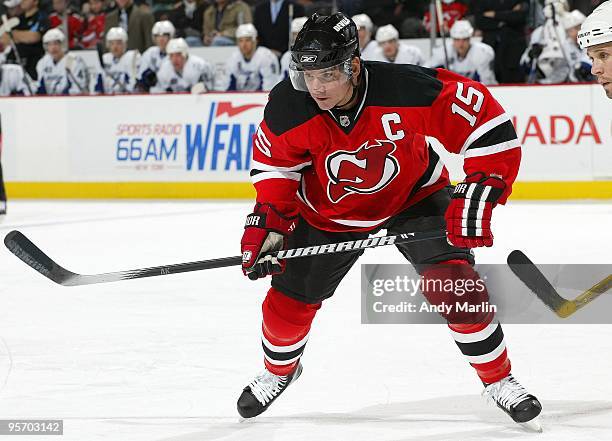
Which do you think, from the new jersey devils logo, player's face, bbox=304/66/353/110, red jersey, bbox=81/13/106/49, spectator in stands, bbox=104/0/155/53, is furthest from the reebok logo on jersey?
red jersey, bbox=81/13/106/49

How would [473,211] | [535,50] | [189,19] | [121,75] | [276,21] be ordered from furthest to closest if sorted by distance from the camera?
[189,19] → [121,75] → [276,21] → [535,50] → [473,211]

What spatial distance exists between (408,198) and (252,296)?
1.70m

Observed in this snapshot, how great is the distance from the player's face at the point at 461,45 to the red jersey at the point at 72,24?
13.2 feet

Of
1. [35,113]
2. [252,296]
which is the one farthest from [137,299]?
[35,113]

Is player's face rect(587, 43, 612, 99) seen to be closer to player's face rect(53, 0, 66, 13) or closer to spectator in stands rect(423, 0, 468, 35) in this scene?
spectator in stands rect(423, 0, 468, 35)

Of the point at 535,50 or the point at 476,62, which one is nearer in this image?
the point at 535,50

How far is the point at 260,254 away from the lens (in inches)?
100

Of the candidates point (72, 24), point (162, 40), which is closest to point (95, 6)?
point (72, 24)

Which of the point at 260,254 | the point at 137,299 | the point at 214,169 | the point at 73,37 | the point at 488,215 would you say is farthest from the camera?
the point at 73,37

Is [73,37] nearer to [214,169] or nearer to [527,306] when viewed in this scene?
[214,169]

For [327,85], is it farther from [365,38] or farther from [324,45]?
[365,38]

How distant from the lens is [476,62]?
8656mm

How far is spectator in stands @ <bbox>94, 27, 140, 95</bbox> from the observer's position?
32.2 feet

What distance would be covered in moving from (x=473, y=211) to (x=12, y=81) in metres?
8.44
